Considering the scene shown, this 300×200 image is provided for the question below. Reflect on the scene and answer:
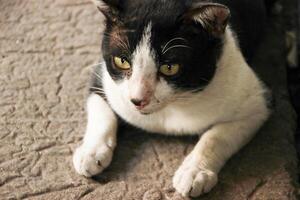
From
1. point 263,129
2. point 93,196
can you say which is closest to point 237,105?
point 263,129

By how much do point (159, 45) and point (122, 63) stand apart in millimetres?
133

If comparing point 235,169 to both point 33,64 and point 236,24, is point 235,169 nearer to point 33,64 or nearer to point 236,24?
point 236,24

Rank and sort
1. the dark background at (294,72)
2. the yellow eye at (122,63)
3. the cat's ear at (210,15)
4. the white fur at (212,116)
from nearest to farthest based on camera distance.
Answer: the cat's ear at (210,15)
the yellow eye at (122,63)
the white fur at (212,116)
the dark background at (294,72)

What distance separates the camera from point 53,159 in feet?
5.78

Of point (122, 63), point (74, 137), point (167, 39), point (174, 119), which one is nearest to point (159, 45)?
point (167, 39)

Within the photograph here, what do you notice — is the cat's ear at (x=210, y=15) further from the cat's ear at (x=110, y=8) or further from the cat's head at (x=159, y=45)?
the cat's ear at (x=110, y=8)

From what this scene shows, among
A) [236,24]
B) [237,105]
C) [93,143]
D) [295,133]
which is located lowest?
[295,133]

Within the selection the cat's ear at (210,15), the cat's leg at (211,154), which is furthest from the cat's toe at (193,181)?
the cat's ear at (210,15)

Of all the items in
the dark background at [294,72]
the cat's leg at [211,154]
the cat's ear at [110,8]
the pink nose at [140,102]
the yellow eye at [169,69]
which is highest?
the cat's ear at [110,8]

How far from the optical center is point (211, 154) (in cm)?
166

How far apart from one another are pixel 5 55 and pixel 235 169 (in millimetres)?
1090

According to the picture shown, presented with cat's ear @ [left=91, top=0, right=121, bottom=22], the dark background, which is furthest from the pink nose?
the dark background

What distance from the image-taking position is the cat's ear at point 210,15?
139cm

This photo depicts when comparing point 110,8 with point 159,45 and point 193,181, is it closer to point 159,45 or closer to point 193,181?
point 159,45
